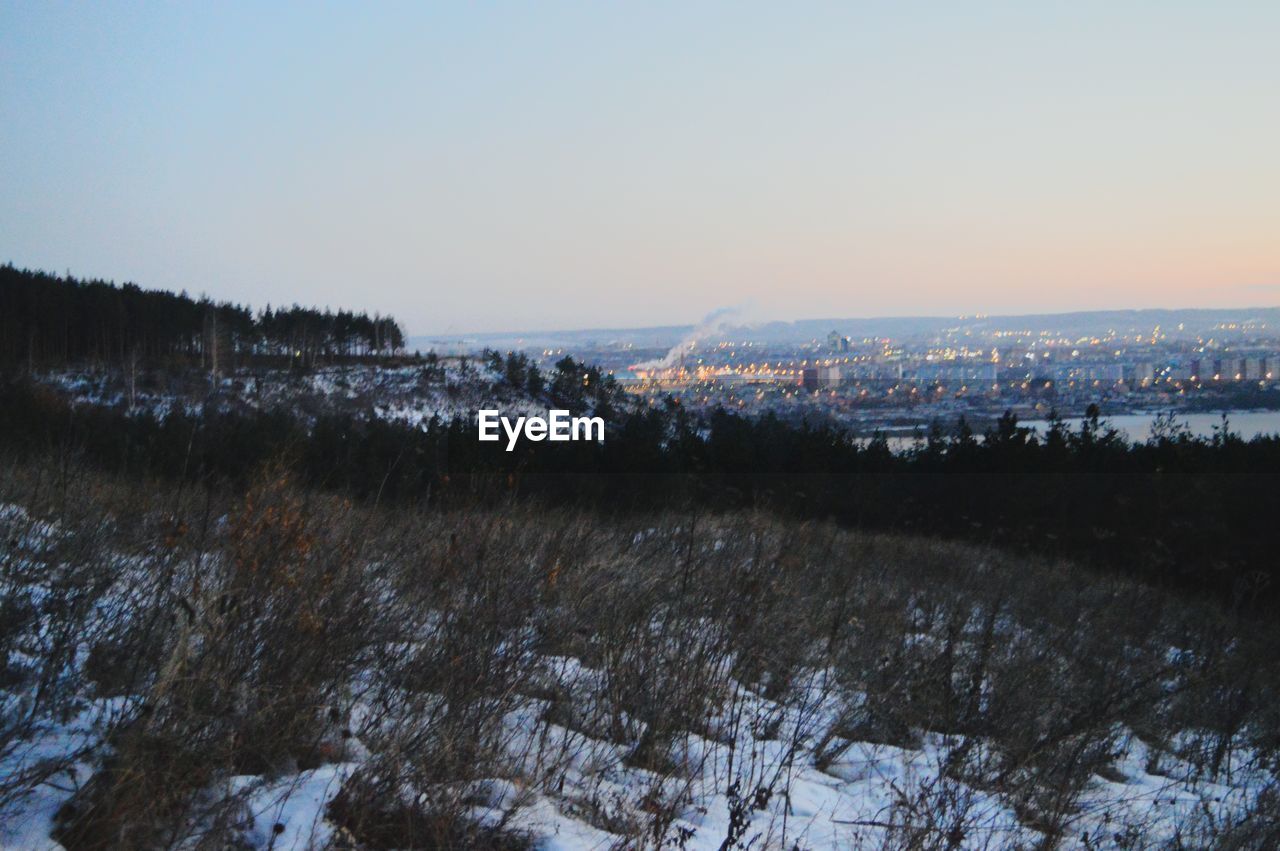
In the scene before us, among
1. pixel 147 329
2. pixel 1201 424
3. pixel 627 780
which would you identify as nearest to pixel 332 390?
pixel 147 329

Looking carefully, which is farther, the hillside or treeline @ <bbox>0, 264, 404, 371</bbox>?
treeline @ <bbox>0, 264, 404, 371</bbox>

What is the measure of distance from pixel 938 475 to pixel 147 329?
49.4 m

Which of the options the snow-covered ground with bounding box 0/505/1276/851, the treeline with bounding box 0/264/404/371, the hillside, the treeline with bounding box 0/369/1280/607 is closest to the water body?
the treeline with bounding box 0/369/1280/607

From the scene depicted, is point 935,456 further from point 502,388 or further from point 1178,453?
point 502,388

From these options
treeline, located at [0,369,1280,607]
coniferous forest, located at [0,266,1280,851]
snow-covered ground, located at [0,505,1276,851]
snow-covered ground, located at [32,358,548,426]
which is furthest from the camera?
snow-covered ground, located at [32,358,548,426]

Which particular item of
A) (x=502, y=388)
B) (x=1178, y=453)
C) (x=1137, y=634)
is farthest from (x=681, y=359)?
(x=1137, y=634)

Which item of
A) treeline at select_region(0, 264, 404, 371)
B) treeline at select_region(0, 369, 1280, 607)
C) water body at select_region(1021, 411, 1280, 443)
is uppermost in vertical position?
treeline at select_region(0, 264, 404, 371)

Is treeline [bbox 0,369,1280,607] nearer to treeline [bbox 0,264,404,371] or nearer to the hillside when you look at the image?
the hillside

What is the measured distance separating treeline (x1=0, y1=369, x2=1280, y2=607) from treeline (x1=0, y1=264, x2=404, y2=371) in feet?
100

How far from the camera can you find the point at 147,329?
54.9m

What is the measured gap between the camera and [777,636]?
16.3ft

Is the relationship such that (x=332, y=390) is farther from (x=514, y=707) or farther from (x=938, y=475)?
(x=514, y=707)

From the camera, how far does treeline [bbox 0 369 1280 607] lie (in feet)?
58.4

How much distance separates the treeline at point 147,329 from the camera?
161ft
